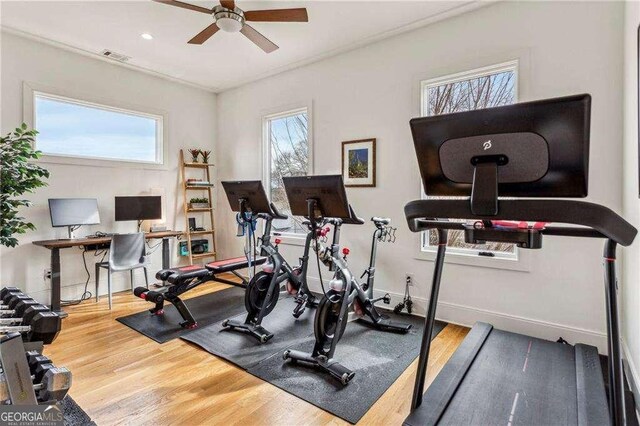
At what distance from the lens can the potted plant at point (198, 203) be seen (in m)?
5.36

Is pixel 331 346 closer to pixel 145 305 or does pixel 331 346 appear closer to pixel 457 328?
pixel 457 328

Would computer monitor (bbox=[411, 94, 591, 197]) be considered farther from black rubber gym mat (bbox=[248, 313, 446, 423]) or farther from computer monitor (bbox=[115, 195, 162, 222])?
computer monitor (bbox=[115, 195, 162, 222])

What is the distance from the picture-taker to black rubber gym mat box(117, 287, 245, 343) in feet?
10.3

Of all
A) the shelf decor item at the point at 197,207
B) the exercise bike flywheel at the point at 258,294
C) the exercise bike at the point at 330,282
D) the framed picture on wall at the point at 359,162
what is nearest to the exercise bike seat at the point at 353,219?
the exercise bike at the point at 330,282

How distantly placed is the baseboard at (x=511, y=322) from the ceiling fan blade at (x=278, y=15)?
2893 mm

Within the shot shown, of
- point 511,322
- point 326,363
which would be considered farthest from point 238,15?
point 511,322

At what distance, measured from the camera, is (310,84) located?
4465mm

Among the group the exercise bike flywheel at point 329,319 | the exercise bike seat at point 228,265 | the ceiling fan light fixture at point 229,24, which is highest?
the ceiling fan light fixture at point 229,24

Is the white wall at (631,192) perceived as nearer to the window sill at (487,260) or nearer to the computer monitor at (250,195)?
the window sill at (487,260)

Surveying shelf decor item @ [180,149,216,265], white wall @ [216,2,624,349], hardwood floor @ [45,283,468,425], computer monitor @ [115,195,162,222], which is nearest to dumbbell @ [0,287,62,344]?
hardwood floor @ [45,283,468,425]

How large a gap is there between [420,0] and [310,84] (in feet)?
5.68

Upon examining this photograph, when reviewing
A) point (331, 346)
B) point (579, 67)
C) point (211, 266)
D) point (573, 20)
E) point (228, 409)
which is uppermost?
point (573, 20)

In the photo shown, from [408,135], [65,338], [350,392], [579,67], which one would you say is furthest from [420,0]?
[65,338]

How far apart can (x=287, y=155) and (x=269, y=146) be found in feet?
1.28
